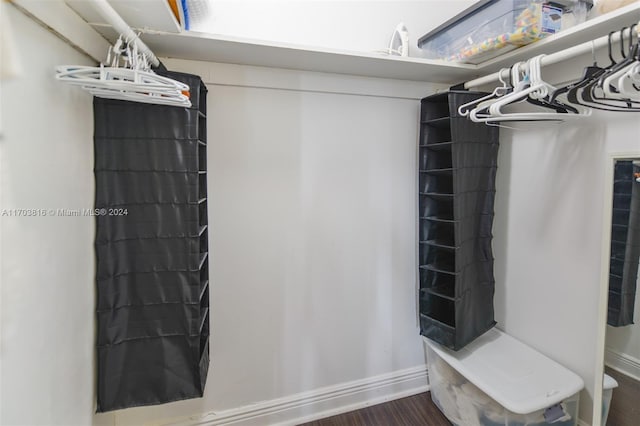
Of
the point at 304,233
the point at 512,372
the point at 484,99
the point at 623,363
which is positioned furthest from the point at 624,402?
the point at 304,233

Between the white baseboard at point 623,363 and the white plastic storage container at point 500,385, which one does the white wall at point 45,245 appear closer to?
the white plastic storage container at point 500,385

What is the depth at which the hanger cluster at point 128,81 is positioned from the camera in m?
0.82

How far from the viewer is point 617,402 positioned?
1.23 m

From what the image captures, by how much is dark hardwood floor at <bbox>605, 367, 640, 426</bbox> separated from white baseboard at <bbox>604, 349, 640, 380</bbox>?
0.06 feet

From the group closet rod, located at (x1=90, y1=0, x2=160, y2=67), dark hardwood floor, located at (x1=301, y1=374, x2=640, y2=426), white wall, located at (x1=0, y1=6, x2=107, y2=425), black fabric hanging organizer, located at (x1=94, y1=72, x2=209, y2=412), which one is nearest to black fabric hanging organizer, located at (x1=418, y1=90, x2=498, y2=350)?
dark hardwood floor, located at (x1=301, y1=374, x2=640, y2=426)

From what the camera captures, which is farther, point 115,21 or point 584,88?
point 584,88

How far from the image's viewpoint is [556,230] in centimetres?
146

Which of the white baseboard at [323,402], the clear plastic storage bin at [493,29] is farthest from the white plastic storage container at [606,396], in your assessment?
the clear plastic storage bin at [493,29]

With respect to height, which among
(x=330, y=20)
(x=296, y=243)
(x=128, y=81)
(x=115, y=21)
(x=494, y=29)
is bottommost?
(x=296, y=243)

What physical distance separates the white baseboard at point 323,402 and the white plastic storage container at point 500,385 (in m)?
0.16

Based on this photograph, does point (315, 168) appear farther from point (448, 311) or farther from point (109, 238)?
point (448, 311)

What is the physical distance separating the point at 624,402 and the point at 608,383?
0.26 ft

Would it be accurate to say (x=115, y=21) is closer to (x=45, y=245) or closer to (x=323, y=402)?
(x=45, y=245)

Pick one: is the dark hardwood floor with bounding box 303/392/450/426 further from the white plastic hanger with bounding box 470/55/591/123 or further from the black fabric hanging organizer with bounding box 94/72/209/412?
the white plastic hanger with bounding box 470/55/591/123
